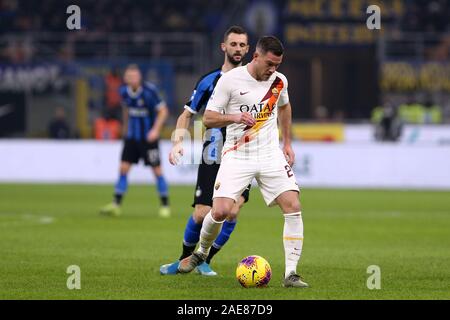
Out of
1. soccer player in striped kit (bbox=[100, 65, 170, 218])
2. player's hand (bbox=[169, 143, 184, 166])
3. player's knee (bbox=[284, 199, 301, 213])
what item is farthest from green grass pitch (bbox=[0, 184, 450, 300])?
player's hand (bbox=[169, 143, 184, 166])

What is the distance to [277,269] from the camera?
10.1m

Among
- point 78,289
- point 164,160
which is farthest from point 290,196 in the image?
point 164,160

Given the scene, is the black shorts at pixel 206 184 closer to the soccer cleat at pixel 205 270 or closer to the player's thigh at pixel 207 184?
the player's thigh at pixel 207 184

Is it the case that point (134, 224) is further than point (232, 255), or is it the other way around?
point (134, 224)

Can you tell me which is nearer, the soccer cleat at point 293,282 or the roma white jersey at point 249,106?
the soccer cleat at point 293,282

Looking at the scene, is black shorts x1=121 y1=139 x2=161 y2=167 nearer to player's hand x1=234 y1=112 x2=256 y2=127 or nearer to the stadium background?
the stadium background

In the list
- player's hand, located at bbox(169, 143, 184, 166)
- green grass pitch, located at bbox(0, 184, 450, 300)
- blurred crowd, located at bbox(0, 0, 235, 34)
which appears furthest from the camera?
blurred crowd, located at bbox(0, 0, 235, 34)

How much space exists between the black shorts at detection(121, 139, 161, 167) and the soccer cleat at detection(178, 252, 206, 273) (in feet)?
23.7

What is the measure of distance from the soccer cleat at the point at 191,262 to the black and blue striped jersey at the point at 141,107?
7.05 metres

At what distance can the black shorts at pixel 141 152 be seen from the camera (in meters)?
16.8

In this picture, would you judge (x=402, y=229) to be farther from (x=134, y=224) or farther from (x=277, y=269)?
(x=277, y=269)

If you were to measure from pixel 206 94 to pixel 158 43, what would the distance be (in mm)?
22781

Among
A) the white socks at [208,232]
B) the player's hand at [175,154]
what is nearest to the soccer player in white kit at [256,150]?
the white socks at [208,232]

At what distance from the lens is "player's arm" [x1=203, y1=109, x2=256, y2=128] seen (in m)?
8.43
